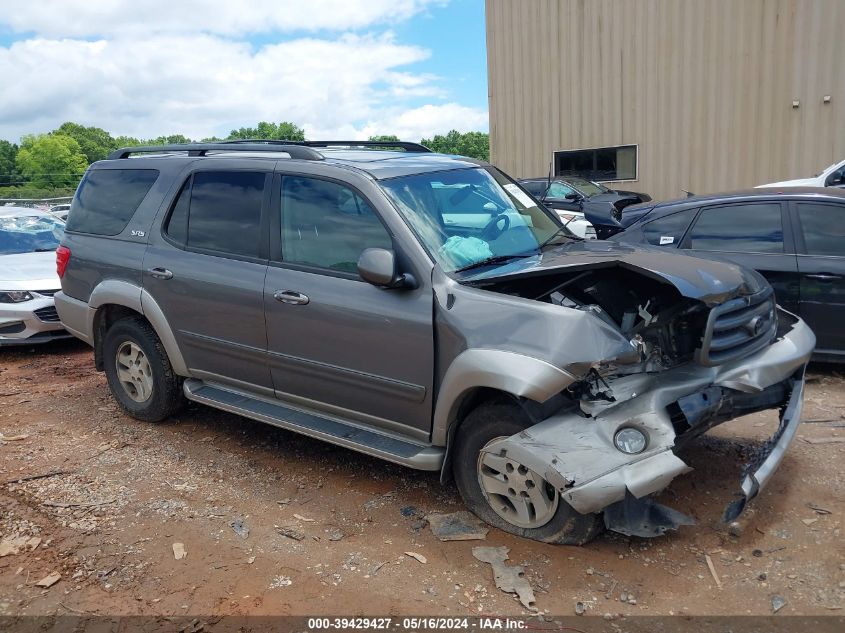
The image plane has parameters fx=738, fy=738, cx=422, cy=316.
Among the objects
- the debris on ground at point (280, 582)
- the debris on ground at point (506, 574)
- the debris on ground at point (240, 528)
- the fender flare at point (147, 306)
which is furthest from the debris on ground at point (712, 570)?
the fender flare at point (147, 306)

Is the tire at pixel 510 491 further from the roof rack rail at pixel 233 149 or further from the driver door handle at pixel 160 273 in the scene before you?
the driver door handle at pixel 160 273

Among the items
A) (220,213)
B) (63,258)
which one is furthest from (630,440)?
(63,258)

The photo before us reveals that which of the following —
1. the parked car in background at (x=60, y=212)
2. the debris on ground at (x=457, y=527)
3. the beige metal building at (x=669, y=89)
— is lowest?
the debris on ground at (x=457, y=527)

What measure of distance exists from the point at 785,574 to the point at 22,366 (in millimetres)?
7233

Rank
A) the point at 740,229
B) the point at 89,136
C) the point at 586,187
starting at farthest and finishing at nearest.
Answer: the point at 89,136, the point at 586,187, the point at 740,229

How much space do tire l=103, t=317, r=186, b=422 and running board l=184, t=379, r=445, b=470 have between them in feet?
0.91

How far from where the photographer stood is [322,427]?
14.1ft

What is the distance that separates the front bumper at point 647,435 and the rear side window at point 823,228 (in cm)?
239

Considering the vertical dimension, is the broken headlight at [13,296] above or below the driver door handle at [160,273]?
below

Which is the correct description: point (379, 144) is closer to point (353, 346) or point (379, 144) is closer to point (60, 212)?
point (353, 346)

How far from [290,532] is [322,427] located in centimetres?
65

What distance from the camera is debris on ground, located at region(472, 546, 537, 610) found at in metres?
3.24

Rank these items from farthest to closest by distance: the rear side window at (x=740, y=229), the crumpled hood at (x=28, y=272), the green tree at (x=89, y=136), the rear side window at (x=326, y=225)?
the green tree at (x=89, y=136) < the crumpled hood at (x=28, y=272) < the rear side window at (x=740, y=229) < the rear side window at (x=326, y=225)

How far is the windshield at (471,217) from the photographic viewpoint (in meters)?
4.04
